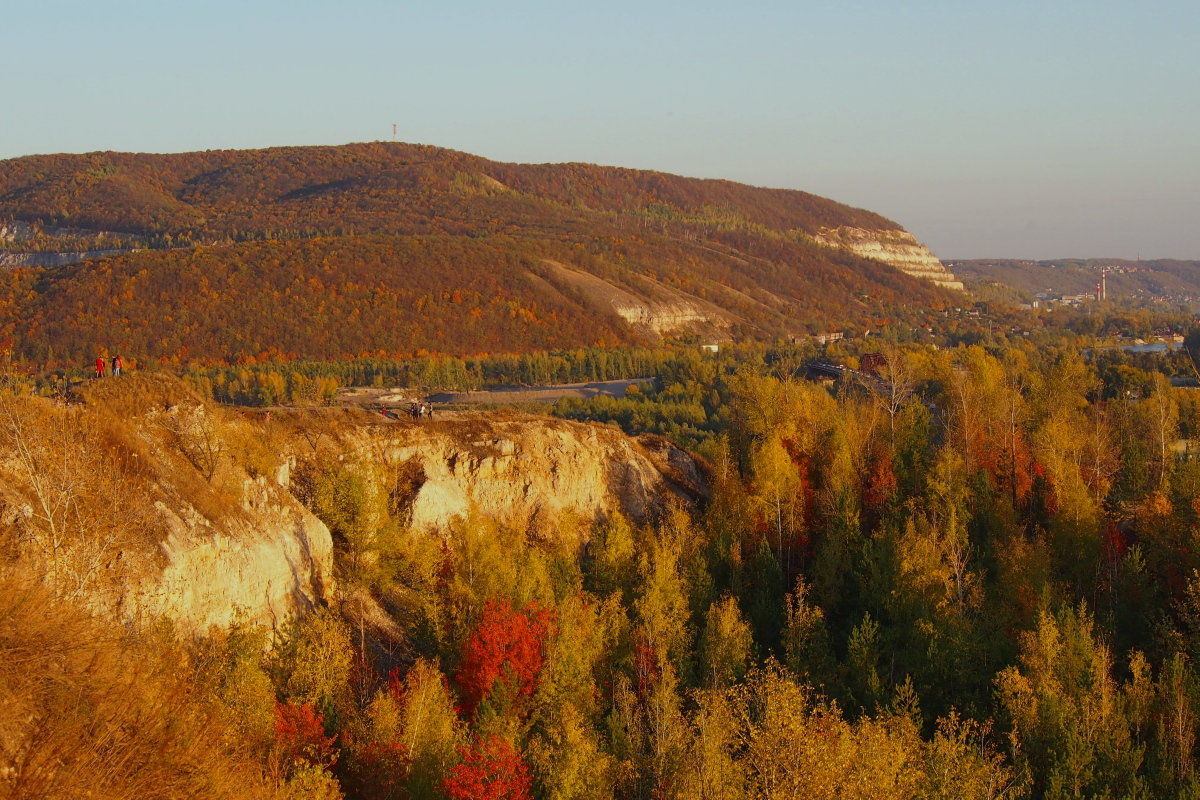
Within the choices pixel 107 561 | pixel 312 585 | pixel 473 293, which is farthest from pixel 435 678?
pixel 473 293

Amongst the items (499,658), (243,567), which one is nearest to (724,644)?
(499,658)

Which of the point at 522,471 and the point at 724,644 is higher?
the point at 522,471

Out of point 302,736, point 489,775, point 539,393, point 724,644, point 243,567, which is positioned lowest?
point 724,644

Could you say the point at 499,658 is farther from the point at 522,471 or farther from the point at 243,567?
the point at 522,471

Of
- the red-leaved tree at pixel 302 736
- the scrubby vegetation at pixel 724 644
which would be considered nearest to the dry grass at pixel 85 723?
the scrubby vegetation at pixel 724 644

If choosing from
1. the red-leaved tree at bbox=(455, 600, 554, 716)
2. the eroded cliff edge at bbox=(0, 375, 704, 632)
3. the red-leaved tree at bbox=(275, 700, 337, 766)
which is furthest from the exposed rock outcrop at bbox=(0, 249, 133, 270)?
the red-leaved tree at bbox=(275, 700, 337, 766)

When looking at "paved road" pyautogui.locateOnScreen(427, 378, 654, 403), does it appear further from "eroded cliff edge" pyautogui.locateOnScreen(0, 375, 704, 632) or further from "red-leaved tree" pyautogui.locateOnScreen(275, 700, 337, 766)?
"red-leaved tree" pyautogui.locateOnScreen(275, 700, 337, 766)

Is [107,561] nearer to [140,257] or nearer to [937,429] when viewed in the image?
[937,429]

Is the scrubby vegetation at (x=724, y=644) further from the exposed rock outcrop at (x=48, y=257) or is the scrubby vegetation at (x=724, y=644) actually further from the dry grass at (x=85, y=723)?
the exposed rock outcrop at (x=48, y=257)
